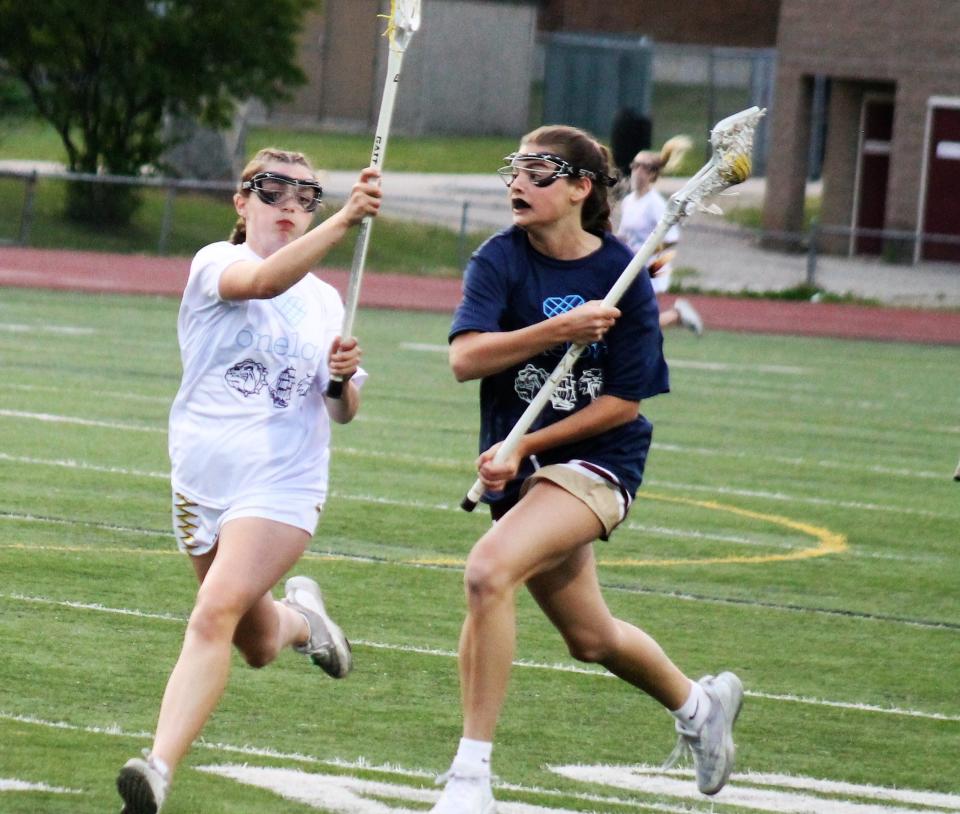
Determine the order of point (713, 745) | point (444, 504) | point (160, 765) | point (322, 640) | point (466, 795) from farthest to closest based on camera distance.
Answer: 1. point (444, 504)
2. point (322, 640)
3. point (713, 745)
4. point (466, 795)
5. point (160, 765)

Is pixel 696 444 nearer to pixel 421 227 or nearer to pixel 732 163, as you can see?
pixel 732 163

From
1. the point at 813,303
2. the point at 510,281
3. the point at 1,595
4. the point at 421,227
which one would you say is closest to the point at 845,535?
the point at 1,595

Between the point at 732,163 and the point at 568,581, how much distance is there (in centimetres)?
135

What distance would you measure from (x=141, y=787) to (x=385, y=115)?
82.1 inches

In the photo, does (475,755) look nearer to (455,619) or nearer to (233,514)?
(233,514)

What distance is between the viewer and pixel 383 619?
8.80 meters

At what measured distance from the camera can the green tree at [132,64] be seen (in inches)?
1313

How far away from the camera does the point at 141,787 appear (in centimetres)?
536

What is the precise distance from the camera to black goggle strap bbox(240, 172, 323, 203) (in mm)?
6211

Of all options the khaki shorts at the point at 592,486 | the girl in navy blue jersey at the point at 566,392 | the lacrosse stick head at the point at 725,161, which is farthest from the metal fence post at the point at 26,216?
the khaki shorts at the point at 592,486

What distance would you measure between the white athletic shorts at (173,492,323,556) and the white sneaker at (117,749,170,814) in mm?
907

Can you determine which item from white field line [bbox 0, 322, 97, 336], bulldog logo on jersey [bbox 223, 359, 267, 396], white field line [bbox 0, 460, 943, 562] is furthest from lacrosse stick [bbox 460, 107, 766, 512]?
white field line [bbox 0, 322, 97, 336]

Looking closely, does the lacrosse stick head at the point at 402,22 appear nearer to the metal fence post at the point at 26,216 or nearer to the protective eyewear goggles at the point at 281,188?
the protective eyewear goggles at the point at 281,188

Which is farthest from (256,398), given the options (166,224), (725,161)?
(166,224)
